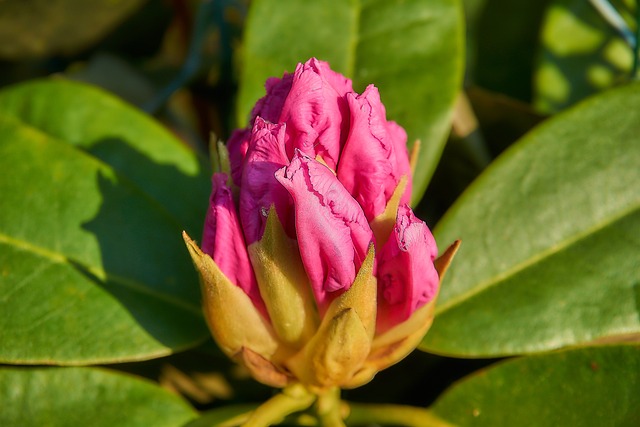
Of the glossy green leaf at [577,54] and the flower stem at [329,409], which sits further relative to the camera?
the glossy green leaf at [577,54]

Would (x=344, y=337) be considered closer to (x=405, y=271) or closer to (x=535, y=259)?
(x=405, y=271)

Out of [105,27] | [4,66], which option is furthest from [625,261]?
[4,66]

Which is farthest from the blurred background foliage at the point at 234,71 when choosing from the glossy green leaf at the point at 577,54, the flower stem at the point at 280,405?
the flower stem at the point at 280,405

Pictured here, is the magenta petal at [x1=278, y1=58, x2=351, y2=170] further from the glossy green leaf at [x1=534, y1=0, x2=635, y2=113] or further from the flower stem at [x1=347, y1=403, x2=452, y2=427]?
the glossy green leaf at [x1=534, y1=0, x2=635, y2=113]

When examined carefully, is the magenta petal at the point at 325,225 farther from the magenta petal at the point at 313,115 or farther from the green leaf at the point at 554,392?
the green leaf at the point at 554,392

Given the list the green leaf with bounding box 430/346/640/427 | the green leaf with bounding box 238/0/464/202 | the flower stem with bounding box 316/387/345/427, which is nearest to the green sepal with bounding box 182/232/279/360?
the flower stem with bounding box 316/387/345/427
